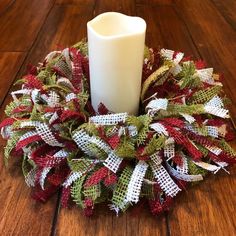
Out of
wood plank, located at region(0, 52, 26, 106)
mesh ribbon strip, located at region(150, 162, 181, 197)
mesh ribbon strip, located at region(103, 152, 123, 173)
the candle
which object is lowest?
wood plank, located at region(0, 52, 26, 106)

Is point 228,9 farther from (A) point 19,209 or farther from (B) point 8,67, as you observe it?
(A) point 19,209

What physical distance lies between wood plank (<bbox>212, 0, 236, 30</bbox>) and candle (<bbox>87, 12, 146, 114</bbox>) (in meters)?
0.59

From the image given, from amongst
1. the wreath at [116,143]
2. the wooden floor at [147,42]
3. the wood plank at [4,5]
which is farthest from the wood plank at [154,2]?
the wreath at [116,143]

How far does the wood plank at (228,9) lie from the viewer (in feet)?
3.46

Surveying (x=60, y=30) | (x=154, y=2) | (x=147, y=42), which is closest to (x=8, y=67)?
(x=60, y=30)

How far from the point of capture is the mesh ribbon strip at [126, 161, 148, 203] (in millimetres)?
442

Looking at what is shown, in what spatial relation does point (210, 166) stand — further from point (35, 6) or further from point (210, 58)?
point (35, 6)

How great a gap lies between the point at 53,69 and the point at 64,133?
153 millimetres

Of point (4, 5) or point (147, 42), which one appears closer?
point (147, 42)

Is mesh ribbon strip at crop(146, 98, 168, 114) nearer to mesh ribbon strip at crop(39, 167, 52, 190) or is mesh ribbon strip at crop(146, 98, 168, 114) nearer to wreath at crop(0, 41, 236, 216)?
wreath at crop(0, 41, 236, 216)

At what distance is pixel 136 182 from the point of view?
0.45 meters

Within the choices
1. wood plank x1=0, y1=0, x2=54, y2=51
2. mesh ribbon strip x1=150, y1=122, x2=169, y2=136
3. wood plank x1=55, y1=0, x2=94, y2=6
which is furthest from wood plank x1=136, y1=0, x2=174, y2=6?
mesh ribbon strip x1=150, y1=122, x2=169, y2=136

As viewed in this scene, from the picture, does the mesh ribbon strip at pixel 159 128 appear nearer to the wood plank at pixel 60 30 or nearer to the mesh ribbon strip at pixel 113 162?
the mesh ribbon strip at pixel 113 162

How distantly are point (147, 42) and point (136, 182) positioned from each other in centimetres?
52
